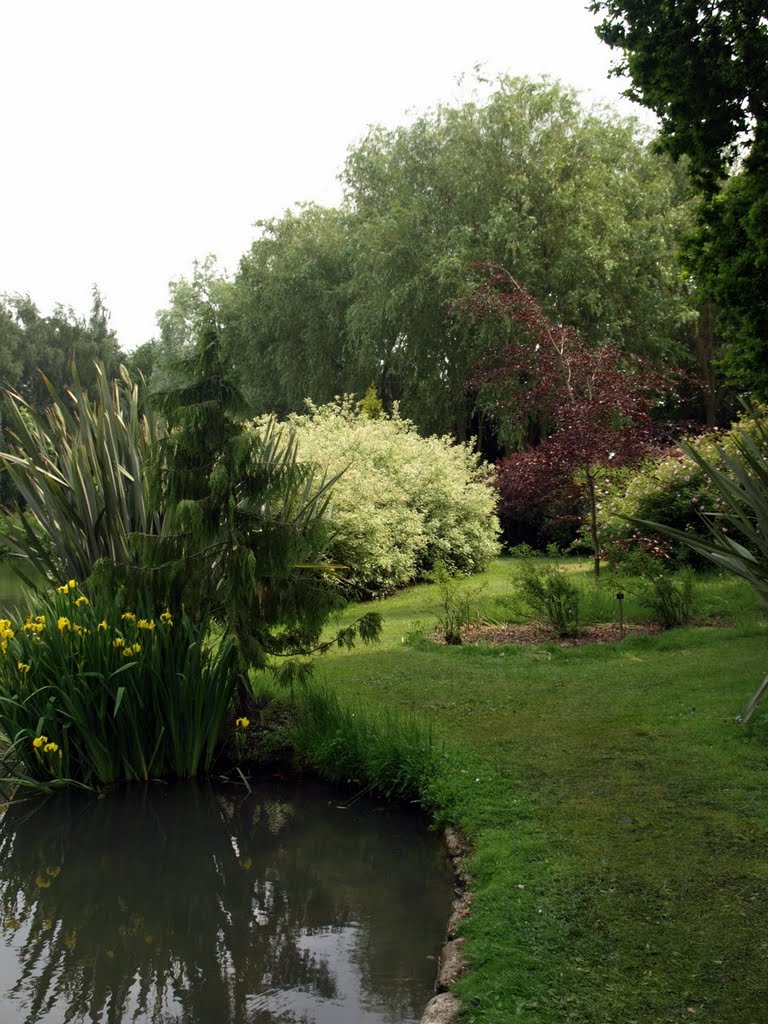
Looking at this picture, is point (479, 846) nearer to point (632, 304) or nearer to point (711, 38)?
point (711, 38)

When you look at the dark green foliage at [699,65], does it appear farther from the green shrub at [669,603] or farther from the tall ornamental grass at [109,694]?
the tall ornamental grass at [109,694]

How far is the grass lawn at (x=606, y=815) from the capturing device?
340 cm

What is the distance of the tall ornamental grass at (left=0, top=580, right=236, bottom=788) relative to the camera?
6207 mm

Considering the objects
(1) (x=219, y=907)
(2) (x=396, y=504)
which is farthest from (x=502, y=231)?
(1) (x=219, y=907)

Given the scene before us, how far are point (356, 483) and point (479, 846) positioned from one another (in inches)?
383

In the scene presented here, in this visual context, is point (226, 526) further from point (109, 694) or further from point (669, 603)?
point (669, 603)

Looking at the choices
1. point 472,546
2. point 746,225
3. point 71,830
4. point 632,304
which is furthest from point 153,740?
point 632,304

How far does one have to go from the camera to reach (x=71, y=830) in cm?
585

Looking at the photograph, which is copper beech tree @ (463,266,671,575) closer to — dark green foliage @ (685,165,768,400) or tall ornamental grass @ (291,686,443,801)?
dark green foliage @ (685,165,768,400)

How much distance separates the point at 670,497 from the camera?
45.6 ft

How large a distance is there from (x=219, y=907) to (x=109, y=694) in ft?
6.13

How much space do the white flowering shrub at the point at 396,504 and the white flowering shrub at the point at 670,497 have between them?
2734 mm

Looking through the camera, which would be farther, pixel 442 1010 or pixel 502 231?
pixel 502 231

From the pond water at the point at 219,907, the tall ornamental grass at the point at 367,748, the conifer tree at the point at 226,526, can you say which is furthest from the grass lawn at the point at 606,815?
the conifer tree at the point at 226,526
